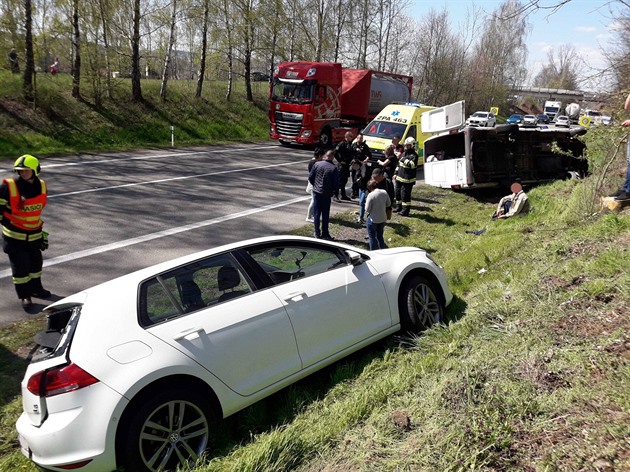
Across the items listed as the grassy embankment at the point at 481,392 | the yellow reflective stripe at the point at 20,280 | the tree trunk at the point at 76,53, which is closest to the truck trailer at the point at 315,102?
the tree trunk at the point at 76,53

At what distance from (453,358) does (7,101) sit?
71.9ft

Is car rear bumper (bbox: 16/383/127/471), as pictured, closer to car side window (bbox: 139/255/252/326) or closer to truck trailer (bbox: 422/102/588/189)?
car side window (bbox: 139/255/252/326)

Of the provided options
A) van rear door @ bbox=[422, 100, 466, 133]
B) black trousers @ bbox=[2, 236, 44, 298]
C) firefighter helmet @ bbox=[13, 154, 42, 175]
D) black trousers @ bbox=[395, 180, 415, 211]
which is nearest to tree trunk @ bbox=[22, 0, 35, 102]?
van rear door @ bbox=[422, 100, 466, 133]

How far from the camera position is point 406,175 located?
1123cm

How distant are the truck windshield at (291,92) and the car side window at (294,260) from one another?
60.0ft

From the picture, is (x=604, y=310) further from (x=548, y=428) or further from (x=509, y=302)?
(x=548, y=428)

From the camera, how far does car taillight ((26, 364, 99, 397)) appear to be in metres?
3.13

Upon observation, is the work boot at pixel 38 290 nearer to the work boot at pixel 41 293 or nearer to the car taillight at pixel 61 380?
the work boot at pixel 41 293

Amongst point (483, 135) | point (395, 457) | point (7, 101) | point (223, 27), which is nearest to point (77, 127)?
point (7, 101)

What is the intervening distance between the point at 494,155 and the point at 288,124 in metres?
11.1

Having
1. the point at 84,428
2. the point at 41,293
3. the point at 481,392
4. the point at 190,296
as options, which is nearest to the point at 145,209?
the point at 41,293

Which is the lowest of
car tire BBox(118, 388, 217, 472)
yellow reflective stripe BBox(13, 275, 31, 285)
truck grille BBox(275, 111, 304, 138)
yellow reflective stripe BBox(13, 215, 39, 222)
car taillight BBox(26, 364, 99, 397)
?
car tire BBox(118, 388, 217, 472)

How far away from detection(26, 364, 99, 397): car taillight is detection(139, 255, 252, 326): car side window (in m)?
0.51

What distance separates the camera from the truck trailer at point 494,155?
42.6 feet
